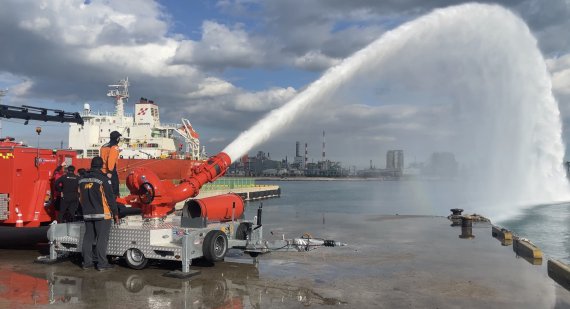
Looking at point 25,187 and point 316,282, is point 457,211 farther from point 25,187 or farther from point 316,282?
point 25,187

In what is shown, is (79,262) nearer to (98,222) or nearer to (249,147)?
(98,222)

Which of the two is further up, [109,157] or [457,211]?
[109,157]

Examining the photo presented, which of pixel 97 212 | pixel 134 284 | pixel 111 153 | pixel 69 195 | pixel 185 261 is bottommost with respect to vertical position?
pixel 134 284

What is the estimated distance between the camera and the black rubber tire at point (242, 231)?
34.3 feet

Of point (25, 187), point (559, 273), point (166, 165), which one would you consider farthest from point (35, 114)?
point (166, 165)

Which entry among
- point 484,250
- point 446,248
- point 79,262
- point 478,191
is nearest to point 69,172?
point 79,262

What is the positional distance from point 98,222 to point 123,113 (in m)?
58.2

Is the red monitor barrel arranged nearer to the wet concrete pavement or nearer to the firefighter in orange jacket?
the wet concrete pavement

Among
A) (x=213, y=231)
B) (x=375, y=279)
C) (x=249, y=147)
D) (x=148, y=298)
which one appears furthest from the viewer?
(x=249, y=147)

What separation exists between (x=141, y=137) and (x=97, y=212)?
54.0 metres

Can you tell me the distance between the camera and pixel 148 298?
7070 millimetres

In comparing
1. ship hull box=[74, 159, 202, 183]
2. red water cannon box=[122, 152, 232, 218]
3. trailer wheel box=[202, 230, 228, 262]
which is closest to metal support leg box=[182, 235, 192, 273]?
trailer wheel box=[202, 230, 228, 262]

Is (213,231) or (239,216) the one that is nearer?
Result: (213,231)

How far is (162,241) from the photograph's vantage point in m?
8.93
